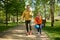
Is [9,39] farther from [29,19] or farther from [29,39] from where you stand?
[29,19]

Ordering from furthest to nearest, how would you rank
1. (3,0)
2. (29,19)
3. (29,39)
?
(3,0) < (29,19) < (29,39)

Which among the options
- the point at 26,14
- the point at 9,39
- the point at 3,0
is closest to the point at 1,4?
the point at 3,0

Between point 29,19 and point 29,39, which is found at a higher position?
point 29,19

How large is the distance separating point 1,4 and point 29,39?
1255cm

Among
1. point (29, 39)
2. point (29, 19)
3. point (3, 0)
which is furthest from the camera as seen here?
point (3, 0)

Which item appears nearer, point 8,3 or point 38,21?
point 38,21

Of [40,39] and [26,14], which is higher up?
[26,14]

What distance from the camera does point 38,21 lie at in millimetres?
14844

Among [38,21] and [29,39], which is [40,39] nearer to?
[29,39]

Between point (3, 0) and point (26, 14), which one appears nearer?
point (26, 14)

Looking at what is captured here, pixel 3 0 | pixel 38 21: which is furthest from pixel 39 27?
A: pixel 3 0

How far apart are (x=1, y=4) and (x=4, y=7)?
1.90 feet

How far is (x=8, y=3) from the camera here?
25.4 meters

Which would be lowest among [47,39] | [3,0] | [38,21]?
[47,39]
